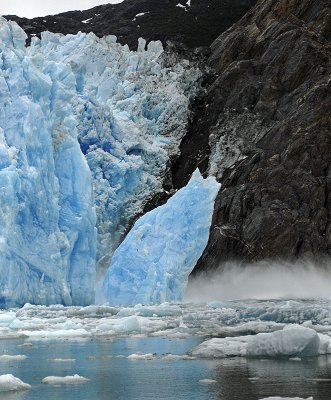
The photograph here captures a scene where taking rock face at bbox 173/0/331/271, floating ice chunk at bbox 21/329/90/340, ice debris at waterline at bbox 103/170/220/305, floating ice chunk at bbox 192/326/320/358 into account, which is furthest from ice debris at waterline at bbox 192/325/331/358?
rock face at bbox 173/0/331/271

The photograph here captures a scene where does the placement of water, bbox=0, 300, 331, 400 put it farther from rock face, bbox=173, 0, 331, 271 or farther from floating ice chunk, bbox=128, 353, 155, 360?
rock face, bbox=173, 0, 331, 271

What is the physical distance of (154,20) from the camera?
244ft

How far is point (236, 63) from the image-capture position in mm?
53031

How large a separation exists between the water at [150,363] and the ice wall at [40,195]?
234 inches

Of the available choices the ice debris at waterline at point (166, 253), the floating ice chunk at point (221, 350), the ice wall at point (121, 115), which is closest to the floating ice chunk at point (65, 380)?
the floating ice chunk at point (221, 350)

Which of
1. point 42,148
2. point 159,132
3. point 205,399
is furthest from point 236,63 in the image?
point 205,399

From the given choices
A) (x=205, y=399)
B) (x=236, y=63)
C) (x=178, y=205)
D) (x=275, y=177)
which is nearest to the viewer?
(x=205, y=399)

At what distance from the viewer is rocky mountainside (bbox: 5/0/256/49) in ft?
225

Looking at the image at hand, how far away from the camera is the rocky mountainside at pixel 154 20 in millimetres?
68500

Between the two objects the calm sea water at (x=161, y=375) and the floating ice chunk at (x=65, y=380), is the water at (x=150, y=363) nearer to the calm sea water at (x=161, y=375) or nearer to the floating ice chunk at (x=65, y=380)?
the calm sea water at (x=161, y=375)

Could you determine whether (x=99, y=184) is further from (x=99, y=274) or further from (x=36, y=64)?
(x=36, y=64)

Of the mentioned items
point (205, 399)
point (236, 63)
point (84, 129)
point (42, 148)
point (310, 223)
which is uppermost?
point (236, 63)

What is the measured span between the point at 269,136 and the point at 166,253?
18546mm

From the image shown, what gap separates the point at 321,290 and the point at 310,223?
15.4 feet
